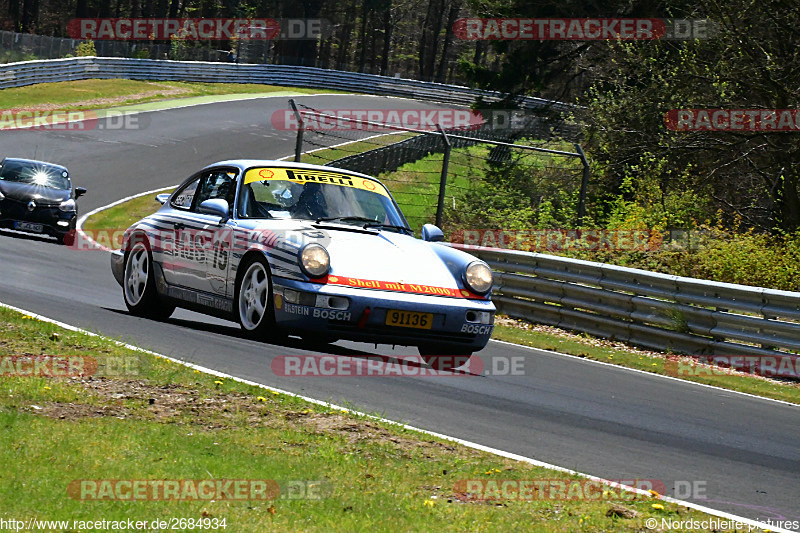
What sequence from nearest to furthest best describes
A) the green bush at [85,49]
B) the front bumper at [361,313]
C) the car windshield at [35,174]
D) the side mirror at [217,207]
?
1. the front bumper at [361,313]
2. the side mirror at [217,207]
3. the car windshield at [35,174]
4. the green bush at [85,49]

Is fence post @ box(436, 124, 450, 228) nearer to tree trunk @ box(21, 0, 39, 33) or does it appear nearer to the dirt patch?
the dirt patch

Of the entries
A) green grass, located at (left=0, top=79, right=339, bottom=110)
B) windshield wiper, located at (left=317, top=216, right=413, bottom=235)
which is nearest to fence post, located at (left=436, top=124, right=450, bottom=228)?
windshield wiper, located at (left=317, top=216, right=413, bottom=235)

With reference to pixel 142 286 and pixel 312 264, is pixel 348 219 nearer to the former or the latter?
pixel 312 264

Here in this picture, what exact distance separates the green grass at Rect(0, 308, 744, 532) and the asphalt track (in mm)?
644

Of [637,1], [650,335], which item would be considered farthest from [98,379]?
[637,1]

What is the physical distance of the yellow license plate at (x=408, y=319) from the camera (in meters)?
8.48

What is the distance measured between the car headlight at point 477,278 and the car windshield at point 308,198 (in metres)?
1.03

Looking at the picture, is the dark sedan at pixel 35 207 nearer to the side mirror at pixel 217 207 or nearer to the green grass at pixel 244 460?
the side mirror at pixel 217 207

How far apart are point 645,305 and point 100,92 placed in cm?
3754

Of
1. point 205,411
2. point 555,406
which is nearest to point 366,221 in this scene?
point 555,406

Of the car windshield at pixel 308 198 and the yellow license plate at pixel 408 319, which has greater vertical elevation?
the car windshield at pixel 308 198

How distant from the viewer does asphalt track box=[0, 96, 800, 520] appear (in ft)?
22.0

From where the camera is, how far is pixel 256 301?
8.94 meters

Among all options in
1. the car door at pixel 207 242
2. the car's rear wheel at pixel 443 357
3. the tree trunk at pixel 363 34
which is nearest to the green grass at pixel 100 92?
the car door at pixel 207 242
